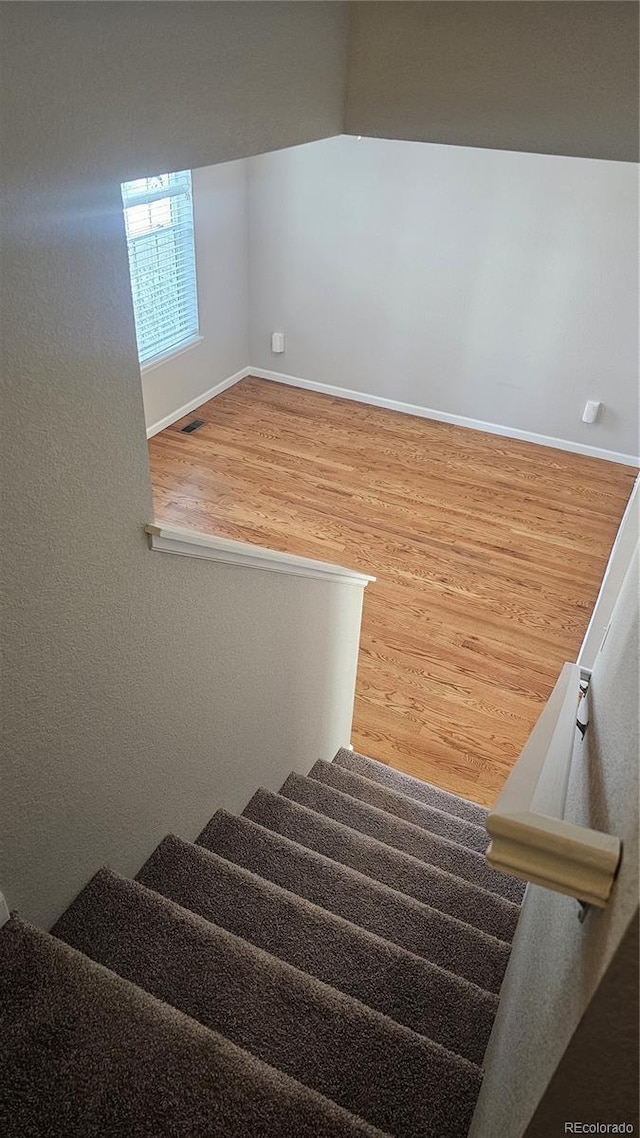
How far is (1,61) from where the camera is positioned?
97 centimetres

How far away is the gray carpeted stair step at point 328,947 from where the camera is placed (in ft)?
5.50

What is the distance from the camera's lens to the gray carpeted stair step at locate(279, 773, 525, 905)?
249 cm

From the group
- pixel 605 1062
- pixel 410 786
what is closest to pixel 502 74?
pixel 605 1062

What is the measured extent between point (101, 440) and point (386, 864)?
160 centimetres

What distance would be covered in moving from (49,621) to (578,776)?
103cm

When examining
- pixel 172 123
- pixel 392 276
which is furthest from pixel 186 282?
pixel 172 123

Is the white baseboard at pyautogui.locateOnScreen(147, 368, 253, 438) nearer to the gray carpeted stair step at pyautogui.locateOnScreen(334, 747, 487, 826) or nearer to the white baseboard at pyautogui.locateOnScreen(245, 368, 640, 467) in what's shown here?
the white baseboard at pyautogui.locateOnScreen(245, 368, 640, 467)

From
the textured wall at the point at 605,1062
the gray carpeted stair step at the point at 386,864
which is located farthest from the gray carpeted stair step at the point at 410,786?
the textured wall at the point at 605,1062

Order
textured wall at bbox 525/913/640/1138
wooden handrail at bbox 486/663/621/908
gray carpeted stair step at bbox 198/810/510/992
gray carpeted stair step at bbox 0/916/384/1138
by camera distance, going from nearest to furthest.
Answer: textured wall at bbox 525/913/640/1138 → wooden handrail at bbox 486/663/621/908 → gray carpeted stair step at bbox 0/916/384/1138 → gray carpeted stair step at bbox 198/810/510/992

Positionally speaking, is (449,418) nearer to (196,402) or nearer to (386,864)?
(196,402)

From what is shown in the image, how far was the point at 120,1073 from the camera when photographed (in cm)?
122

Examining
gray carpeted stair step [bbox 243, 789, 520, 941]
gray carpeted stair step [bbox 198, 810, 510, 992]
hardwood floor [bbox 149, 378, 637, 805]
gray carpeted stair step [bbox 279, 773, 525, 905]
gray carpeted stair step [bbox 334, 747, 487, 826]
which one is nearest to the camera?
gray carpeted stair step [bbox 198, 810, 510, 992]

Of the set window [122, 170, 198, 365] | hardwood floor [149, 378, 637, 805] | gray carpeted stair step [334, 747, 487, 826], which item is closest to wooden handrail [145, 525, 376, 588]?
gray carpeted stair step [334, 747, 487, 826]

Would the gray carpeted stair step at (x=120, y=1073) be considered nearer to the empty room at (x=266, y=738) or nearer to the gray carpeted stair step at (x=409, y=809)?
the empty room at (x=266, y=738)
